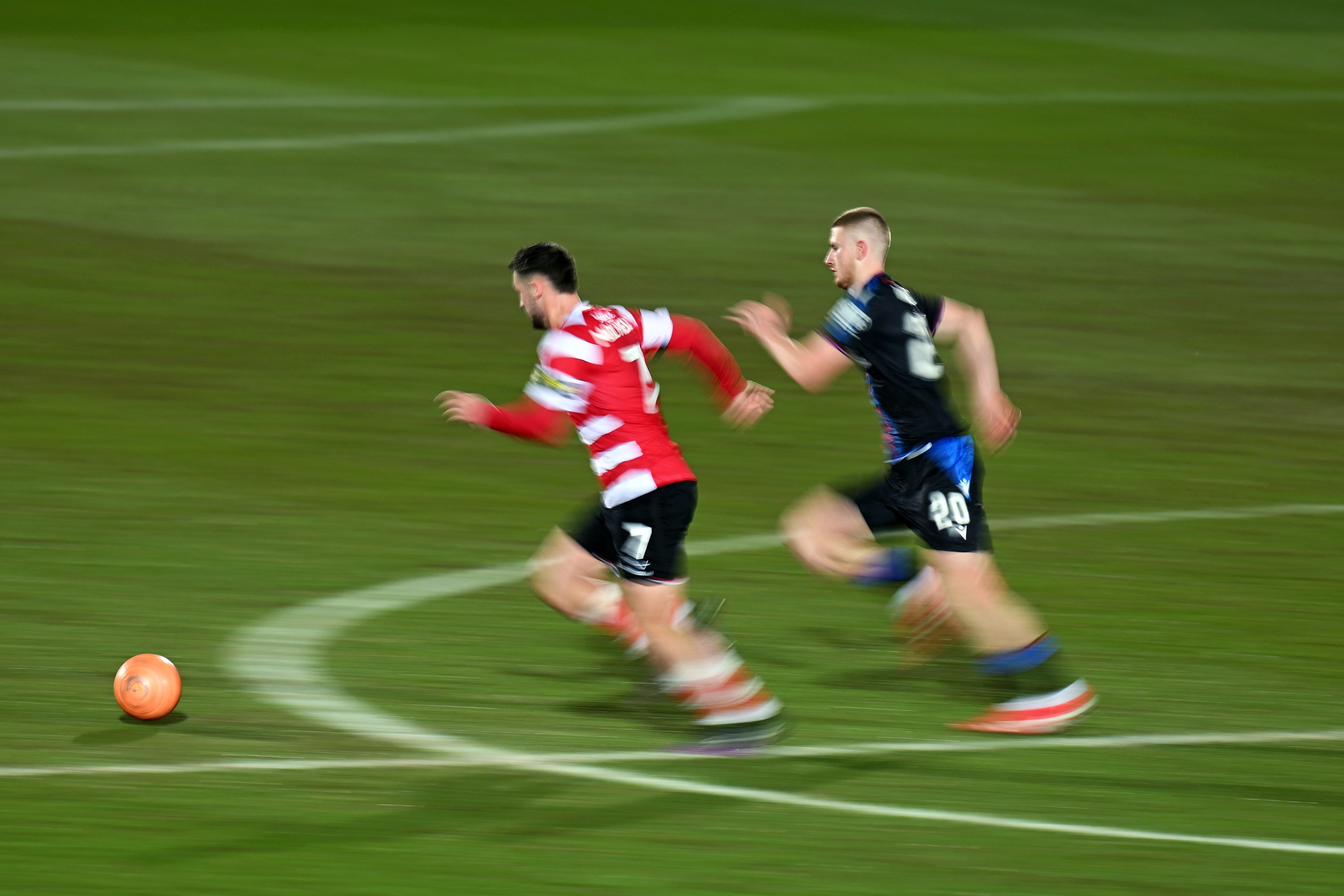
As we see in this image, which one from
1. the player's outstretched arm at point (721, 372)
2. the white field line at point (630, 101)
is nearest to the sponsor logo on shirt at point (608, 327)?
the player's outstretched arm at point (721, 372)

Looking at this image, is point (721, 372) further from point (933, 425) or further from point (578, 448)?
point (578, 448)

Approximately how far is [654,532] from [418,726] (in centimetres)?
120

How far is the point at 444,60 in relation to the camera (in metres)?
30.4

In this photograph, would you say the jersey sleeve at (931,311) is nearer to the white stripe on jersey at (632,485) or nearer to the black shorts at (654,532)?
the black shorts at (654,532)

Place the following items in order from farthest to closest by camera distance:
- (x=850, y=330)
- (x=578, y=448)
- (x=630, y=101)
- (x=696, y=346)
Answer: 1. (x=630, y=101)
2. (x=578, y=448)
3. (x=850, y=330)
4. (x=696, y=346)

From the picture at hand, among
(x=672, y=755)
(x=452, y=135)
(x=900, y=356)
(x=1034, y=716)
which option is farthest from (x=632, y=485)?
(x=452, y=135)

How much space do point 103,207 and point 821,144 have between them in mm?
9268

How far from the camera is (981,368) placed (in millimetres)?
7852

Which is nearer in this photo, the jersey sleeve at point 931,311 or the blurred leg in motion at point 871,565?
the jersey sleeve at point 931,311

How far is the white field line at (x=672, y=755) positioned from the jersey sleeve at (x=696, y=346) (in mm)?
1356

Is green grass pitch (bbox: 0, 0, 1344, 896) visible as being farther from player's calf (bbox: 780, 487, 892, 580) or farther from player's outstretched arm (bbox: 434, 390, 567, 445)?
player's outstretched arm (bbox: 434, 390, 567, 445)

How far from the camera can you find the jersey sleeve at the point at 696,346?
7492 millimetres

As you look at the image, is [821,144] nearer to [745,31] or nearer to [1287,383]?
[745,31]

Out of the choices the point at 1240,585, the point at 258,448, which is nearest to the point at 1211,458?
the point at 1240,585
